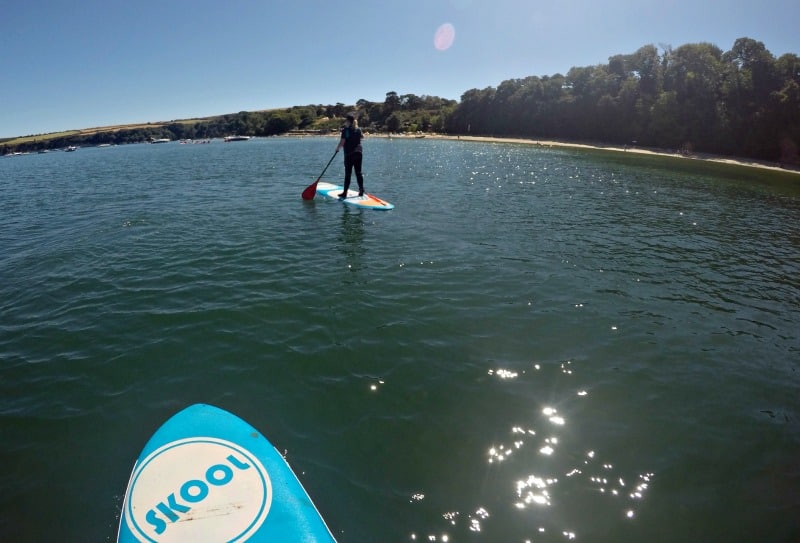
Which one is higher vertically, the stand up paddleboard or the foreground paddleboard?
the foreground paddleboard

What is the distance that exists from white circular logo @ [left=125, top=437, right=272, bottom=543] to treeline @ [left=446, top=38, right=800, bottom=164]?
233 feet

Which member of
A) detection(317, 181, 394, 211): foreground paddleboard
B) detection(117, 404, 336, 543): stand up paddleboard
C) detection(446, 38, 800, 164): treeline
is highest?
detection(446, 38, 800, 164): treeline

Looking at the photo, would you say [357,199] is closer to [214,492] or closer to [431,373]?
[431,373]

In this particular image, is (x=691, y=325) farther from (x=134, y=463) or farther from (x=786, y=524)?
Answer: (x=134, y=463)

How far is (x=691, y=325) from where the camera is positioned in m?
8.92

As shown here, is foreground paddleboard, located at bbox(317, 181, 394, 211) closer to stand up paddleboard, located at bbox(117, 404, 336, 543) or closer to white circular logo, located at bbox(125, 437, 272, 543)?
stand up paddleboard, located at bbox(117, 404, 336, 543)

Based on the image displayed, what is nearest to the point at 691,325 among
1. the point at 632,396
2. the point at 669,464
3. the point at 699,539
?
the point at 632,396

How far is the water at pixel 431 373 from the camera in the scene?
4.64 meters

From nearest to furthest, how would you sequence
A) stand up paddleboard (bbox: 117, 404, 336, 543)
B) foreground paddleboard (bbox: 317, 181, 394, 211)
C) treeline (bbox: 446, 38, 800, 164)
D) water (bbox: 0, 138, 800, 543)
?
1. stand up paddleboard (bbox: 117, 404, 336, 543)
2. water (bbox: 0, 138, 800, 543)
3. foreground paddleboard (bbox: 317, 181, 394, 211)
4. treeline (bbox: 446, 38, 800, 164)

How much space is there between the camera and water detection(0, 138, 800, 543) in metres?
4.64

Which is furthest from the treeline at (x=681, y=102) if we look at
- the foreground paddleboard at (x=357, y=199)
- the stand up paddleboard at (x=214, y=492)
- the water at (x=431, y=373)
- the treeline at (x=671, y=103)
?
the stand up paddleboard at (x=214, y=492)

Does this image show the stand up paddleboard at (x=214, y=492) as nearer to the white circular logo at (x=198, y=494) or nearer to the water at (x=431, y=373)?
the white circular logo at (x=198, y=494)

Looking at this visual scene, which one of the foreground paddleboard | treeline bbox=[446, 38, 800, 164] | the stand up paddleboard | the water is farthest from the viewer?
treeline bbox=[446, 38, 800, 164]

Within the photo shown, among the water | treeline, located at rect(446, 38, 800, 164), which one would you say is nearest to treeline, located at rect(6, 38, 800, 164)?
treeline, located at rect(446, 38, 800, 164)
